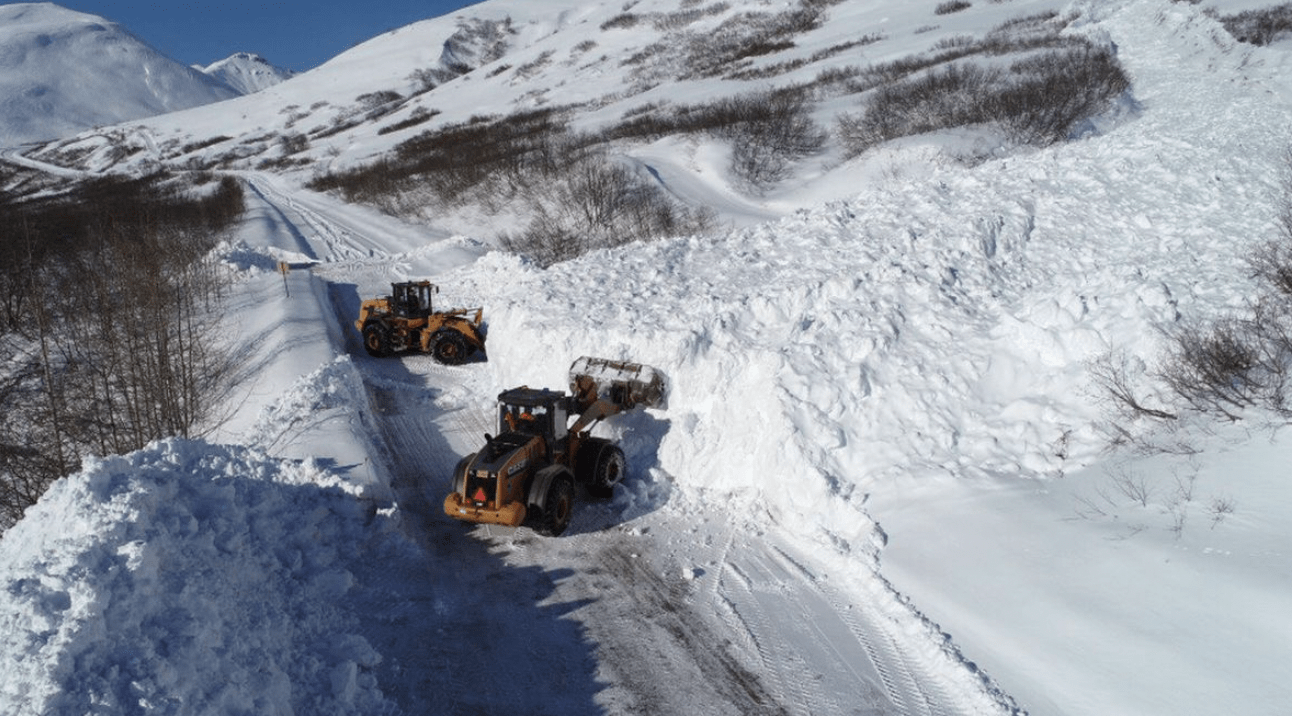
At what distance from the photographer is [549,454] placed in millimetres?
10008

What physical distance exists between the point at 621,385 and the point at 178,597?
6.55 meters

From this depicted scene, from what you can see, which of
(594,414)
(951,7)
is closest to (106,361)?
(594,414)

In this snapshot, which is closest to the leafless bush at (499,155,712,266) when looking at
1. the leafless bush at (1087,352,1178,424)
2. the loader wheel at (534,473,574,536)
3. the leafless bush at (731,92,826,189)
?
the leafless bush at (731,92,826,189)

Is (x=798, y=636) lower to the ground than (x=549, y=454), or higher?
lower

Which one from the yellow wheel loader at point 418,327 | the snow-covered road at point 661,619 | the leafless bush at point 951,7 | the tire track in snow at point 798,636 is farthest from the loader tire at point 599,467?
the leafless bush at point 951,7

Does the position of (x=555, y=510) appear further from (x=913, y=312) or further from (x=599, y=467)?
(x=913, y=312)

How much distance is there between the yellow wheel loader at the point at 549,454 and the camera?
9133 mm

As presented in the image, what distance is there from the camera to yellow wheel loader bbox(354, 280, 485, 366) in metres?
16.7

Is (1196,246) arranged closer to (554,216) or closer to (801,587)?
(801,587)

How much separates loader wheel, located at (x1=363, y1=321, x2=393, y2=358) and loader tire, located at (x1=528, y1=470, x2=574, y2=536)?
956 cm

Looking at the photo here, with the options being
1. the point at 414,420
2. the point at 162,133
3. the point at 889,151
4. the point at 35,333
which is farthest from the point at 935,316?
the point at 162,133

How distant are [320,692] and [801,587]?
484 cm

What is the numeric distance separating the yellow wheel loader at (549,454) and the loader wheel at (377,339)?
727 centimetres

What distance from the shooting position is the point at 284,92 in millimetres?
105188
